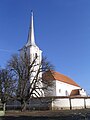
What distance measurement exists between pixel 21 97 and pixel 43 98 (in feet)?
25.8

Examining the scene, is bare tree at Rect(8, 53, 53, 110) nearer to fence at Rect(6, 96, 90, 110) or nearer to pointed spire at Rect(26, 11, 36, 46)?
fence at Rect(6, 96, 90, 110)

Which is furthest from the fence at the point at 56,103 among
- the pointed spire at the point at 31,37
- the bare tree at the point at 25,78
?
the pointed spire at the point at 31,37

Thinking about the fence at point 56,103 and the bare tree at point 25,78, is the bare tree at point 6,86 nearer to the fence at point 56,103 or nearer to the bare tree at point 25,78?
the bare tree at point 25,78

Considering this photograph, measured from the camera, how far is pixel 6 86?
42.5m

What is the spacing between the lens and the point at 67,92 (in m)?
71.8

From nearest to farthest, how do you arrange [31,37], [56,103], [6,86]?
1. [6,86]
2. [56,103]
3. [31,37]

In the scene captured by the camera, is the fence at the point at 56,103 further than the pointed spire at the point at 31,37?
No

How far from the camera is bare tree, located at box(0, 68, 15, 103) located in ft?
140

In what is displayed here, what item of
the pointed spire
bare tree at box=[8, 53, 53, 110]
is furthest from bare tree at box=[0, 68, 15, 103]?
the pointed spire

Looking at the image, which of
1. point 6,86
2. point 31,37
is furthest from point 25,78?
point 31,37

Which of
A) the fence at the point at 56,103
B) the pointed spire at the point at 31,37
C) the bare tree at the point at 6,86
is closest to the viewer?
the bare tree at the point at 6,86

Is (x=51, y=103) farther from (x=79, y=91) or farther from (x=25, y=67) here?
(x=79, y=91)

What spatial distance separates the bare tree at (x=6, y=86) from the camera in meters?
42.6

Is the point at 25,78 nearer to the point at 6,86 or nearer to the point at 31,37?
the point at 6,86
